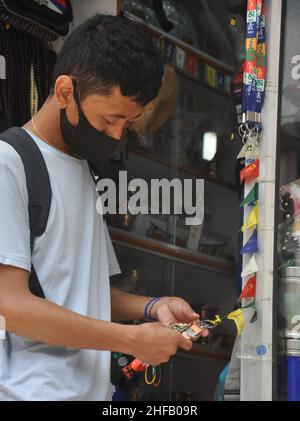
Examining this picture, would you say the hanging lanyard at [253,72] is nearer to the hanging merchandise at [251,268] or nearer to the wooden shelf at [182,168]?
the hanging merchandise at [251,268]

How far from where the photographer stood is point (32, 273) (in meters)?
1.42

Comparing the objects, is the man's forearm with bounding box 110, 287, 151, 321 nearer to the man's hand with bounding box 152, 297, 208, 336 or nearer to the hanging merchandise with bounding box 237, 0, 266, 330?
the man's hand with bounding box 152, 297, 208, 336

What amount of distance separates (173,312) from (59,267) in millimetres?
315

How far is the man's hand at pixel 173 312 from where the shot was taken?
1571 millimetres

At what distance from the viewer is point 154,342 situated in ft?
4.54

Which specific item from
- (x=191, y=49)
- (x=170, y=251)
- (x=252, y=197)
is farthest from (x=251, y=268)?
(x=191, y=49)

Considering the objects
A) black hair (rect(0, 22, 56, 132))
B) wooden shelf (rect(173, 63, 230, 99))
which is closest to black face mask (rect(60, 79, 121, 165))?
black hair (rect(0, 22, 56, 132))

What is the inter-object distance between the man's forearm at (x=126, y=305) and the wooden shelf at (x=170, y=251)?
87cm

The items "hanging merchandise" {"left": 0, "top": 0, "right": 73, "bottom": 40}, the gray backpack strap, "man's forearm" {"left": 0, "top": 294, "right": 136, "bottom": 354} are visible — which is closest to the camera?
"man's forearm" {"left": 0, "top": 294, "right": 136, "bottom": 354}

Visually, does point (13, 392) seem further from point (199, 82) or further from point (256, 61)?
point (199, 82)

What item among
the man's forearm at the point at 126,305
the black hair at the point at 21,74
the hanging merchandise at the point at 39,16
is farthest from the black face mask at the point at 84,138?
the hanging merchandise at the point at 39,16

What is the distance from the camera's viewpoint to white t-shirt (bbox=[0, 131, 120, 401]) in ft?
4.45

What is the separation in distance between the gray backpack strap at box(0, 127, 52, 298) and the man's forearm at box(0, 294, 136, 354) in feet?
0.33

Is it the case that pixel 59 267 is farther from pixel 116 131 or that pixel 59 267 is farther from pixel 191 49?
pixel 191 49
